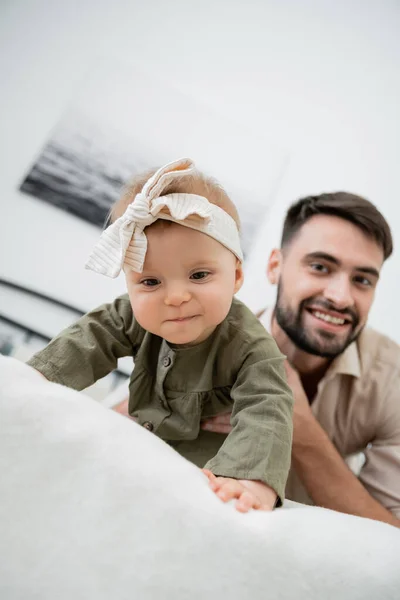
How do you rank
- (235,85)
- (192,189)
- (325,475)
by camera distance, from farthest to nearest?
(235,85)
(325,475)
(192,189)

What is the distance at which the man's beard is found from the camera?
4.11 ft

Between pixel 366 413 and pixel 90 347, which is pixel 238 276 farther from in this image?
pixel 366 413

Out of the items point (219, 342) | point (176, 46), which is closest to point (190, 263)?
point (219, 342)

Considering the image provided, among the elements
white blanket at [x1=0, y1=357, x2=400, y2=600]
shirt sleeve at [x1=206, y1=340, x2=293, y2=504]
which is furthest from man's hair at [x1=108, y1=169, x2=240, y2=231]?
white blanket at [x1=0, y1=357, x2=400, y2=600]

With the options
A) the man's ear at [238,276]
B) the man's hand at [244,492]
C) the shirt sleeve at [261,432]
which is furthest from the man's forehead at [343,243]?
the man's hand at [244,492]

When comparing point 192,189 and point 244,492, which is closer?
point 244,492

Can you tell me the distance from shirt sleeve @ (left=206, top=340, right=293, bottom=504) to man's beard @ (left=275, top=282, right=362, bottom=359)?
22.7 inches

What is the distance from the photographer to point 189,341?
2.49ft

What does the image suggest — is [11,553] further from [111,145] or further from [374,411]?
[111,145]

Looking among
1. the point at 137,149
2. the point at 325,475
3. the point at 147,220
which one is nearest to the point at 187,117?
the point at 137,149

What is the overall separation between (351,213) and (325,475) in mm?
783

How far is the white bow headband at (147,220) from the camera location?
66 cm

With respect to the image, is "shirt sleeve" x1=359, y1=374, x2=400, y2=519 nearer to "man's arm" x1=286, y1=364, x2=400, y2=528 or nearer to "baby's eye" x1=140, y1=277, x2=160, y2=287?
"man's arm" x1=286, y1=364, x2=400, y2=528

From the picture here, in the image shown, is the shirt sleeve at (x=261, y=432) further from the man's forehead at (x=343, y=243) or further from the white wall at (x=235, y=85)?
the white wall at (x=235, y=85)
